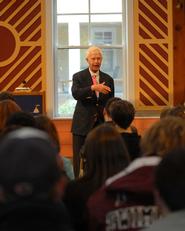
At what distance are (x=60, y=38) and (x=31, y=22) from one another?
446 millimetres

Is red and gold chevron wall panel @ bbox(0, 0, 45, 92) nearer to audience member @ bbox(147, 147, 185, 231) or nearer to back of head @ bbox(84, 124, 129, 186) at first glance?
back of head @ bbox(84, 124, 129, 186)

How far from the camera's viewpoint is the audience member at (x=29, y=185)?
48.2 inches

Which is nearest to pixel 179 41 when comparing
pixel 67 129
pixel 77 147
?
pixel 67 129

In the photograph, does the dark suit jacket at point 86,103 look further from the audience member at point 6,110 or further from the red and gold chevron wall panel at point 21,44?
the red and gold chevron wall panel at point 21,44

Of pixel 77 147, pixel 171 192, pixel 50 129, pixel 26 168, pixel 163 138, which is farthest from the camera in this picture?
pixel 77 147

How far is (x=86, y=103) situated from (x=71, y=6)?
7.50 feet

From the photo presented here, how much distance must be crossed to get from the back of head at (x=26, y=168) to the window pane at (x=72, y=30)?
19.3 feet

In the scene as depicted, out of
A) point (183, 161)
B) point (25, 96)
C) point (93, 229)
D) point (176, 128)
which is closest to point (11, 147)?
point (183, 161)

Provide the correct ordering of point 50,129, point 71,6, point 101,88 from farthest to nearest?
point 71,6 → point 101,88 → point 50,129

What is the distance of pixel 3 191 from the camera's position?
127cm

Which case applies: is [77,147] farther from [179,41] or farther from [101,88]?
[179,41]

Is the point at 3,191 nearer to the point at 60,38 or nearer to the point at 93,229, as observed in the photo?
the point at 93,229

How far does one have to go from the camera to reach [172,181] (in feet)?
4.70

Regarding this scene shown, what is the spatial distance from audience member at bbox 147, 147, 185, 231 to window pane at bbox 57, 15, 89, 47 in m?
5.69
